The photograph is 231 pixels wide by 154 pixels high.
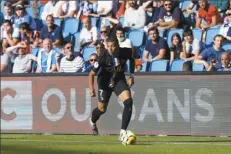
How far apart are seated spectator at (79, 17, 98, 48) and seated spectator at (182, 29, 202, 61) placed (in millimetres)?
2573

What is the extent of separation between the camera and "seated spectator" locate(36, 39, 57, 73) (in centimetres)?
1726

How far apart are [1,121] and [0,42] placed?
3909mm

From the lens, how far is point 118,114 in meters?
15.2

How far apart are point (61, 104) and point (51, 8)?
4661 mm

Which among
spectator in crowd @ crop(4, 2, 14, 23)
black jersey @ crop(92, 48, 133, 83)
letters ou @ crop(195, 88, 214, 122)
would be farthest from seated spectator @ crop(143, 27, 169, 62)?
spectator in crowd @ crop(4, 2, 14, 23)

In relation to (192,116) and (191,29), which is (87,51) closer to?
(191,29)

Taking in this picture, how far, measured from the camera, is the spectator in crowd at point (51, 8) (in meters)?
19.6


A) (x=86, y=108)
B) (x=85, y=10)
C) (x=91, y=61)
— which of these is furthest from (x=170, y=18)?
(x=86, y=108)

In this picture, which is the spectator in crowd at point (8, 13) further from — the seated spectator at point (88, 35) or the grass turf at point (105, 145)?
the grass turf at point (105, 145)

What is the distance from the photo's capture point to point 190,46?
1628cm

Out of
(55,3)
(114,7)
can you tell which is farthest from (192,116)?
(55,3)

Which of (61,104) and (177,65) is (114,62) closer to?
(61,104)

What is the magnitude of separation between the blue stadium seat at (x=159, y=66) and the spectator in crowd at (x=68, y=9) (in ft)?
12.2

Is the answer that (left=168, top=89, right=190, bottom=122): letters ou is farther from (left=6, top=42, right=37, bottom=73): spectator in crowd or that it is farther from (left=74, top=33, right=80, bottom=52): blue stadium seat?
(left=6, top=42, right=37, bottom=73): spectator in crowd
